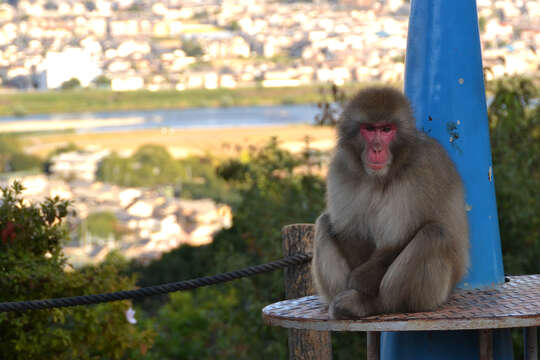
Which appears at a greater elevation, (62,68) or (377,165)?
(62,68)

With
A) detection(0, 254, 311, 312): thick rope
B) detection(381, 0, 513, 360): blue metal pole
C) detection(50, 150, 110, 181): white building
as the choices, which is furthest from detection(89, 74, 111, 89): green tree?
detection(381, 0, 513, 360): blue metal pole

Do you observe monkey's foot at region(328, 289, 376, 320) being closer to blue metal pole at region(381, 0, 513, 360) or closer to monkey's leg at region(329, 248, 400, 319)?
monkey's leg at region(329, 248, 400, 319)

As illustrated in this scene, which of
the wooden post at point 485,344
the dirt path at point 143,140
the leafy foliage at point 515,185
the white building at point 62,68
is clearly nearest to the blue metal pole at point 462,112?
the wooden post at point 485,344

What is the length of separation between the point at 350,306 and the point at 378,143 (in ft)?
1.56

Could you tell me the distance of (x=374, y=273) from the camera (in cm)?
247

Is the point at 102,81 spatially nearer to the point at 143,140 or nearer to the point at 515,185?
the point at 143,140

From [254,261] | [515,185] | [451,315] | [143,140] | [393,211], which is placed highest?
[143,140]

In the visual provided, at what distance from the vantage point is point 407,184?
7.98 feet

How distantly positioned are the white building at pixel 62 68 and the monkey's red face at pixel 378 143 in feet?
109

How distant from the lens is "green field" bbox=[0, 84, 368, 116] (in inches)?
1928

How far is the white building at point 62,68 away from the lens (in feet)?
118

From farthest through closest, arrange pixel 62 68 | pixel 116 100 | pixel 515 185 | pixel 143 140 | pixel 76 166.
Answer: pixel 116 100
pixel 143 140
pixel 76 166
pixel 62 68
pixel 515 185

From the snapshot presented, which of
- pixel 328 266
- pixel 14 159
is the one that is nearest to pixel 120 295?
pixel 328 266

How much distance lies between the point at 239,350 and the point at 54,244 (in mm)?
2496
